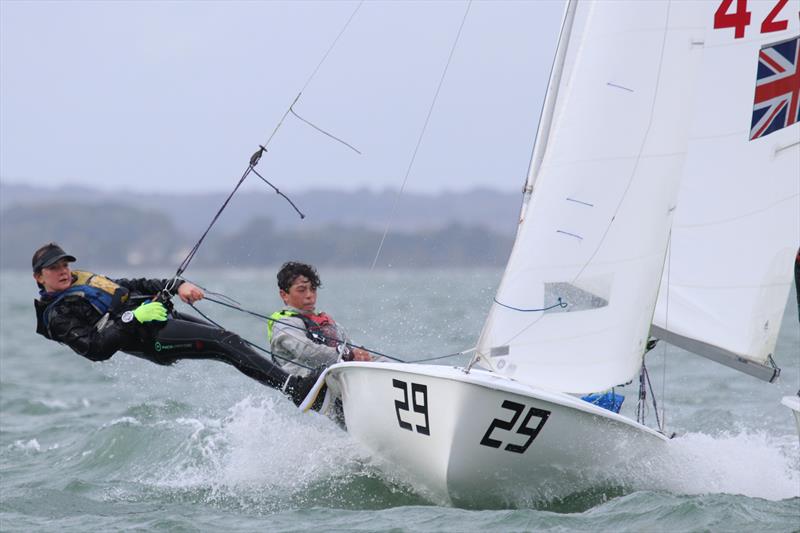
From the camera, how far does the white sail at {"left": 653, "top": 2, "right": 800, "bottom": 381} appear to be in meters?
5.84

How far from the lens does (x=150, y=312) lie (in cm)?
571

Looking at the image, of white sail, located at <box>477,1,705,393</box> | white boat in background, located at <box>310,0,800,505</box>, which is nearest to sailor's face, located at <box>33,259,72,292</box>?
white boat in background, located at <box>310,0,800,505</box>

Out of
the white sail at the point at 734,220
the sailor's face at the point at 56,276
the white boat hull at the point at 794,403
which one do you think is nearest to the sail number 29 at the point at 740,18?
the white sail at the point at 734,220

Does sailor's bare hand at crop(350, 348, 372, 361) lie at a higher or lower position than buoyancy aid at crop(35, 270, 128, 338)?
lower

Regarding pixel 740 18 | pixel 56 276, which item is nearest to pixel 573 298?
pixel 740 18

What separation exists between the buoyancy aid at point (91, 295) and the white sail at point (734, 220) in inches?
101

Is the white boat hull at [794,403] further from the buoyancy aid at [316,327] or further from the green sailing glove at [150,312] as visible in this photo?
the green sailing glove at [150,312]

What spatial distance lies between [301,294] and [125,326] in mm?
877

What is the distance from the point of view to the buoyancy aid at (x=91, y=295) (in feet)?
18.9

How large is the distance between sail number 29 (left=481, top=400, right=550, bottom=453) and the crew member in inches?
43.1

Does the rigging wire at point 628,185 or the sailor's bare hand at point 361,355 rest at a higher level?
the rigging wire at point 628,185

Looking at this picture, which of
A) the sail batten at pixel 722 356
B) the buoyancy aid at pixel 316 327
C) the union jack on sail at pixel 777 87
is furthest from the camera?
the buoyancy aid at pixel 316 327

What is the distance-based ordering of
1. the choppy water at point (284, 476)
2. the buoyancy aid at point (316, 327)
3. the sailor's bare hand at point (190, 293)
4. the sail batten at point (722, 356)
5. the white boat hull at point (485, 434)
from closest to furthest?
the white boat hull at point (485, 434) < the choppy water at point (284, 476) < the sailor's bare hand at point (190, 293) < the sail batten at point (722, 356) < the buoyancy aid at point (316, 327)

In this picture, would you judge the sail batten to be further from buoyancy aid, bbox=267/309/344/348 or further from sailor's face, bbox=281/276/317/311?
sailor's face, bbox=281/276/317/311
